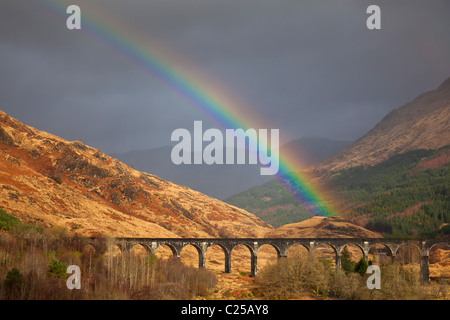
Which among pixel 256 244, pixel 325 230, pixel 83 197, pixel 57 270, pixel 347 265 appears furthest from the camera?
pixel 325 230

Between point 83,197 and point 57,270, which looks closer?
point 57,270

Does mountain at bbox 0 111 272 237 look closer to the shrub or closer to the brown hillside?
the brown hillside

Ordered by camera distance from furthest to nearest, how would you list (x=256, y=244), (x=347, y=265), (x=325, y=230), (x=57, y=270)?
(x=325, y=230)
(x=256, y=244)
(x=347, y=265)
(x=57, y=270)

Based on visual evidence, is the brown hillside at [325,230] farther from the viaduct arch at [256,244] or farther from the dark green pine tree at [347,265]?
the dark green pine tree at [347,265]

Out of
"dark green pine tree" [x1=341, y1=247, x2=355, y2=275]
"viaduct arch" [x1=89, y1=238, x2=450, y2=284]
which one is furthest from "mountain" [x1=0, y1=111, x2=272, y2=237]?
"dark green pine tree" [x1=341, y1=247, x2=355, y2=275]

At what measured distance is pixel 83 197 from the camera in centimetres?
10188

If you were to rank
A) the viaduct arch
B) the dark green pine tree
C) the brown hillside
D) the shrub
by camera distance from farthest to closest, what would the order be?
1. the brown hillside
2. the viaduct arch
3. the dark green pine tree
4. the shrub

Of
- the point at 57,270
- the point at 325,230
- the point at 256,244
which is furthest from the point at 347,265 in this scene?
the point at 325,230

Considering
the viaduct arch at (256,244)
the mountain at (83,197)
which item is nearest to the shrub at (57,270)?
the viaduct arch at (256,244)

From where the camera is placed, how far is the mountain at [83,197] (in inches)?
3329

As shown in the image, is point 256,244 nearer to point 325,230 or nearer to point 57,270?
point 57,270

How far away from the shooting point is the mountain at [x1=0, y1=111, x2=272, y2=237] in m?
84.6

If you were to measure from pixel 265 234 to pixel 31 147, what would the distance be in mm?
79348
